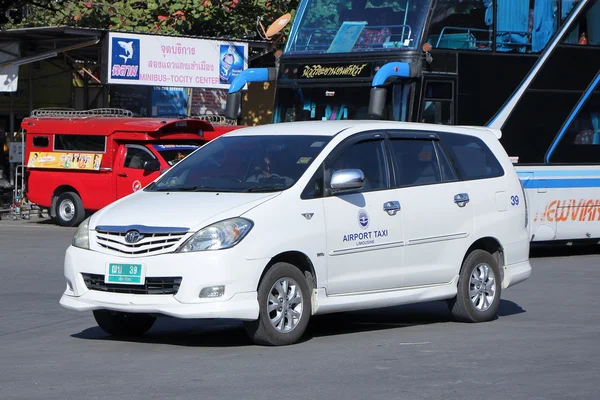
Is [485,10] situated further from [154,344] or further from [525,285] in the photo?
[154,344]

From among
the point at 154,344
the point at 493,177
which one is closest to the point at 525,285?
the point at 493,177

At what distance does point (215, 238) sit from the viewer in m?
8.54

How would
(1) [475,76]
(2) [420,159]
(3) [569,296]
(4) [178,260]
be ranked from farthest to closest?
1. (1) [475,76]
2. (3) [569,296]
3. (2) [420,159]
4. (4) [178,260]

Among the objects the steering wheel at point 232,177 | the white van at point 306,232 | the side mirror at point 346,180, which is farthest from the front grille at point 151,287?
the side mirror at point 346,180

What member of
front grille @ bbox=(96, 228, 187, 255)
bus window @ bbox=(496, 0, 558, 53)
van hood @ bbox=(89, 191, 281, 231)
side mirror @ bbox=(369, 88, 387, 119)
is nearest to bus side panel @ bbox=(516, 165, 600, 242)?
bus window @ bbox=(496, 0, 558, 53)

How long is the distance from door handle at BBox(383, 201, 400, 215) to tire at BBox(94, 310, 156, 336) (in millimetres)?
2156

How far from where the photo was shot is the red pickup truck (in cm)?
2317

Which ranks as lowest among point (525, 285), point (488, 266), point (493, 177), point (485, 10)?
point (525, 285)

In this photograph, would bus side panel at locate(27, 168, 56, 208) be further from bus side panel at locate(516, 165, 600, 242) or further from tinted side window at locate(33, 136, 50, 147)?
bus side panel at locate(516, 165, 600, 242)

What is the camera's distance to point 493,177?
11.0 m

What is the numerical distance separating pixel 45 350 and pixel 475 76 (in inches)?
377

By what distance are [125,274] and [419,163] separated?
9.83 ft

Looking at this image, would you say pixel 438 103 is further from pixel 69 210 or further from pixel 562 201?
pixel 69 210

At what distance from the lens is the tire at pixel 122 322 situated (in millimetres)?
9531
